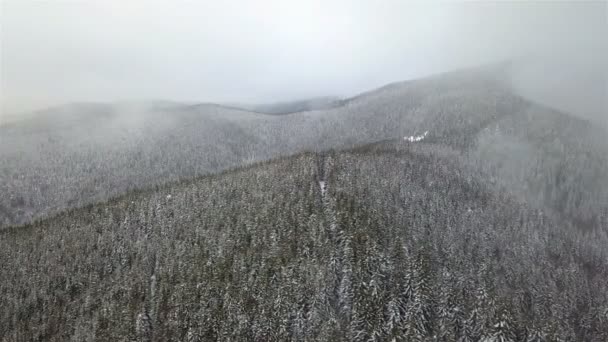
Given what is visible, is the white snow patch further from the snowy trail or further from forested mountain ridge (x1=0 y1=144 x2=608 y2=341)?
forested mountain ridge (x1=0 y1=144 x2=608 y2=341)

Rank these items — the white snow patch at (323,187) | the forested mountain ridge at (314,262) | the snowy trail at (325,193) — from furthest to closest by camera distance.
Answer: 1. the white snow patch at (323,187)
2. the snowy trail at (325,193)
3. the forested mountain ridge at (314,262)

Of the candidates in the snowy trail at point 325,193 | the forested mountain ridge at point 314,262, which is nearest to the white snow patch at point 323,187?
the snowy trail at point 325,193

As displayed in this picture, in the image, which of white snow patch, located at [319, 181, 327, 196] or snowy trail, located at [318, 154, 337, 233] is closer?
snowy trail, located at [318, 154, 337, 233]

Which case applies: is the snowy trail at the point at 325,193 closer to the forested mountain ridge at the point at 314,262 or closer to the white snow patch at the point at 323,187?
the white snow patch at the point at 323,187

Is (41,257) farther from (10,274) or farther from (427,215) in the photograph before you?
(427,215)

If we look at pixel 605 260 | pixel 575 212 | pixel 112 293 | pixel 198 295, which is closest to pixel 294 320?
pixel 198 295

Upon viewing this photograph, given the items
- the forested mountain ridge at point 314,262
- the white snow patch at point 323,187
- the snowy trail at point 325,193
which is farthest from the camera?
the white snow patch at point 323,187

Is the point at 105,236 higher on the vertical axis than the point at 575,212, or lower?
higher

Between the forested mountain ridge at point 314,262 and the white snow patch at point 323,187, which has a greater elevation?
the white snow patch at point 323,187

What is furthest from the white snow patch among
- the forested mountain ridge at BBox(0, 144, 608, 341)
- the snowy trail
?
the forested mountain ridge at BBox(0, 144, 608, 341)
